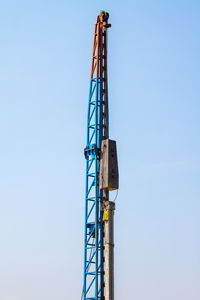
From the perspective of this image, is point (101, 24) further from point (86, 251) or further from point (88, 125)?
point (86, 251)

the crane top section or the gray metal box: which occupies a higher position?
the crane top section

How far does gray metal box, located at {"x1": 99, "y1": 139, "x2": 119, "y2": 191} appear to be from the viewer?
45188mm

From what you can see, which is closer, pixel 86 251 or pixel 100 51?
pixel 86 251

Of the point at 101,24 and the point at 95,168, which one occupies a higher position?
the point at 101,24

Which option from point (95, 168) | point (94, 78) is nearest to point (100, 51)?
point (94, 78)

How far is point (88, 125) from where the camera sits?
163 feet

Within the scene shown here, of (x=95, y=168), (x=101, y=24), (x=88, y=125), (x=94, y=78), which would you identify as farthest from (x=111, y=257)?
(x=101, y=24)

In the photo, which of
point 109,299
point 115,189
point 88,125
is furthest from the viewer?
point 88,125

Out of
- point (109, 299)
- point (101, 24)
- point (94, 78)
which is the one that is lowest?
point (109, 299)

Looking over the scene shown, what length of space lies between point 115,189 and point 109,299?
844cm

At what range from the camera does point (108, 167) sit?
4528 centimetres

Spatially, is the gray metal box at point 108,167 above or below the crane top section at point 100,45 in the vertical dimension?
below

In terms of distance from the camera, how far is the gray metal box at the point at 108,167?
45.2m

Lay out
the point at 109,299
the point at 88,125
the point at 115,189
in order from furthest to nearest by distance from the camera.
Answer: the point at 88,125, the point at 115,189, the point at 109,299
